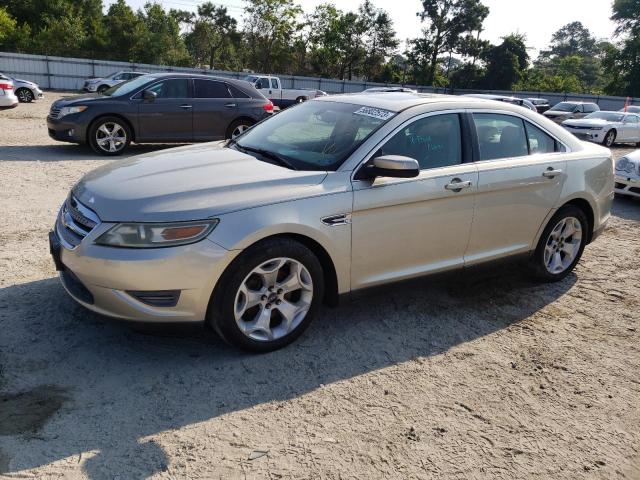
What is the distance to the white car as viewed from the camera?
9.41m

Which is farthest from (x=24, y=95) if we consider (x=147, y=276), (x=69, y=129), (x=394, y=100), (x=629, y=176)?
(x=147, y=276)

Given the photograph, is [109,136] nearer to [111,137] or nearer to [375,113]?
[111,137]

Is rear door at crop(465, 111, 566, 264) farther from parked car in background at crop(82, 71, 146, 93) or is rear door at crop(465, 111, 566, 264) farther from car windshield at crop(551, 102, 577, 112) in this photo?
parked car in background at crop(82, 71, 146, 93)

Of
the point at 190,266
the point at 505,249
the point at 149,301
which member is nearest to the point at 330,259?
the point at 190,266

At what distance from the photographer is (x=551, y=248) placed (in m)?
5.05

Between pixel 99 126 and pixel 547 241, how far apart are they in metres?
8.40

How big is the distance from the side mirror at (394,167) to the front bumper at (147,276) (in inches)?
43.2

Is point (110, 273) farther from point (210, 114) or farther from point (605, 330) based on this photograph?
point (210, 114)

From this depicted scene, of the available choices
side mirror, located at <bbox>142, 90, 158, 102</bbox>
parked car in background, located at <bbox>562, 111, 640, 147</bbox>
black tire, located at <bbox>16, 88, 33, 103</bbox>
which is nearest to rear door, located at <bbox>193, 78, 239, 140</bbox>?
side mirror, located at <bbox>142, 90, 158, 102</bbox>

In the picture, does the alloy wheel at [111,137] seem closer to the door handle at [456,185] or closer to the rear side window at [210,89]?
the rear side window at [210,89]

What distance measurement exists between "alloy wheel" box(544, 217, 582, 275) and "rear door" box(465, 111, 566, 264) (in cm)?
33

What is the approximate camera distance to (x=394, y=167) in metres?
3.50

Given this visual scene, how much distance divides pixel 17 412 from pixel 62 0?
51698mm

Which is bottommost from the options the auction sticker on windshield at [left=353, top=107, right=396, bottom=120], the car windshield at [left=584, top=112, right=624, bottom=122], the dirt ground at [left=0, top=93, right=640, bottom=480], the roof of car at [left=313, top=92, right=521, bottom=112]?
the dirt ground at [left=0, top=93, right=640, bottom=480]
